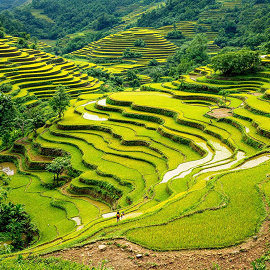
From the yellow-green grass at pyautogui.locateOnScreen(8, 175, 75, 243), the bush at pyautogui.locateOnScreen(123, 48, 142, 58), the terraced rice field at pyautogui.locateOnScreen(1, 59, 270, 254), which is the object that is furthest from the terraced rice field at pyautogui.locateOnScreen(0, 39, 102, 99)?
the yellow-green grass at pyautogui.locateOnScreen(8, 175, 75, 243)

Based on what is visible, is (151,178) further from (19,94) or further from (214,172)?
(19,94)

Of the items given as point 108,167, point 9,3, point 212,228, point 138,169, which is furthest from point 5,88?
point 9,3

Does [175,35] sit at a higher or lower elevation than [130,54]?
higher

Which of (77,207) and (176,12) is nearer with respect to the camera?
(77,207)

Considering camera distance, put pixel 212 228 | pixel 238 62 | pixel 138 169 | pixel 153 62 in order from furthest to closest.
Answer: pixel 153 62 → pixel 238 62 → pixel 138 169 → pixel 212 228

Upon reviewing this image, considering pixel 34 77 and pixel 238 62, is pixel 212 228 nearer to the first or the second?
pixel 238 62

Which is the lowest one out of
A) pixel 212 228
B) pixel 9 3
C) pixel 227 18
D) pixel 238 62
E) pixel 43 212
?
pixel 43 212

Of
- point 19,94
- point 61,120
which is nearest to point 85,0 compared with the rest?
point 19,94
